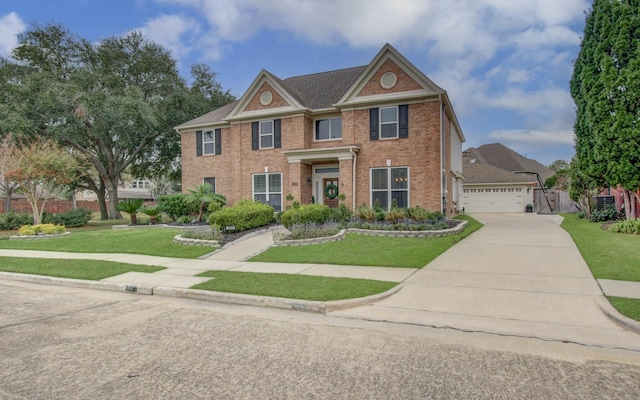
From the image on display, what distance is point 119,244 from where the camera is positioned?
1377 centimetres

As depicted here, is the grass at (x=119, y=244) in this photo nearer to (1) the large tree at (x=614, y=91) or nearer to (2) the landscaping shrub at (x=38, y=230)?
(2) the landscaping shrub at (x=38, y=230)

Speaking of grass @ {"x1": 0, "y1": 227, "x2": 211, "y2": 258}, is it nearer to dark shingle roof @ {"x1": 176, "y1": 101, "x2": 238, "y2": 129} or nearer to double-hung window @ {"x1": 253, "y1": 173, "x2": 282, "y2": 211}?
double-hung window @ {"x1": 253, "y1": 173, "x2": 282, "y2": 211}

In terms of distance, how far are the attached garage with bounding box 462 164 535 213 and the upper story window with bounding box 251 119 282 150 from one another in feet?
58.4

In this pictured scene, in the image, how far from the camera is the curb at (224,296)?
621cm

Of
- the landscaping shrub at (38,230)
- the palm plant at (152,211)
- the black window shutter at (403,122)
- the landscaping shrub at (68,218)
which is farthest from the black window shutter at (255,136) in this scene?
the landscaping shrub at (68,218)

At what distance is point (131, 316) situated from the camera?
5.99 m

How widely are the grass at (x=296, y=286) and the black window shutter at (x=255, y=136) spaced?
12768 mm

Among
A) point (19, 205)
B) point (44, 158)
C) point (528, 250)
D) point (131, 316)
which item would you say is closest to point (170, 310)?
point (131, 316)

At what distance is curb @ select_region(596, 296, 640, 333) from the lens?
4988 mm

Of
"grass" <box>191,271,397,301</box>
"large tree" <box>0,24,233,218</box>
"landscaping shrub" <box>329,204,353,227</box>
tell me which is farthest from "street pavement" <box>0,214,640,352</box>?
"large tree" <box>0,24,233,218</box>

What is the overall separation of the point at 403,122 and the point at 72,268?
13978 millimetres

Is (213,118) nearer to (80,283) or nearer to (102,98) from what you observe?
(102,98)

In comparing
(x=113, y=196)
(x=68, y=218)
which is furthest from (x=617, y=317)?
(x=113, y=196)

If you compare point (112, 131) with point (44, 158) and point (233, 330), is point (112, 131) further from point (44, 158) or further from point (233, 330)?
point (233, 330)
